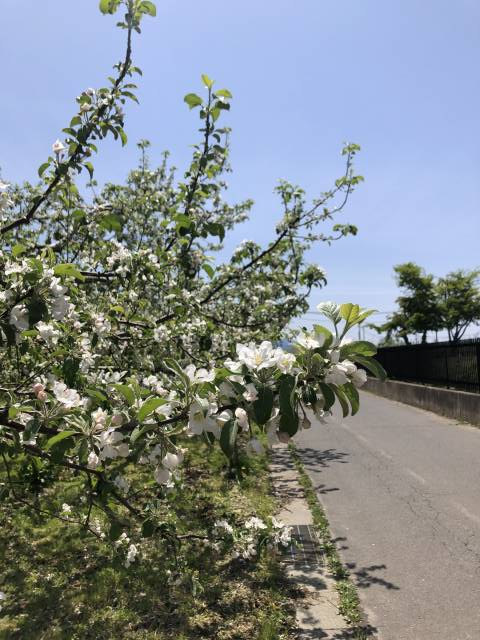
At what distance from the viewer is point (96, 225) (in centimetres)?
441

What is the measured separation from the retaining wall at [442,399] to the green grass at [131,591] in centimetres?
556

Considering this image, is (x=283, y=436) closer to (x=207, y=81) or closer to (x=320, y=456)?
(x=207, y=81)

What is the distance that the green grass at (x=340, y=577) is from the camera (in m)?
3.35

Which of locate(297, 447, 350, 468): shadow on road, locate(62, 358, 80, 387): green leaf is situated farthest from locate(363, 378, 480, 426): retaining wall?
locate(62, 358, 80, 387): green leaf

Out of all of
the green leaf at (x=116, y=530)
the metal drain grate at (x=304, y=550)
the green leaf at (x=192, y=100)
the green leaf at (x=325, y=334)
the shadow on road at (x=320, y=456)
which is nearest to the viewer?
the green leaf at (x=325, y=334)

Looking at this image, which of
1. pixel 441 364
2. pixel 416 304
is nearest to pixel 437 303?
pixel 416 304

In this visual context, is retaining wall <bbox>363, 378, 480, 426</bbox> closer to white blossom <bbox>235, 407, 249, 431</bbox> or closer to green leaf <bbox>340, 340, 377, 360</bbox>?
green leaf <bbox>340, 340, 377, 360</bbox>

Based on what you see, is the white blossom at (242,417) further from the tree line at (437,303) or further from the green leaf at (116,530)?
the tree line at (437,303)

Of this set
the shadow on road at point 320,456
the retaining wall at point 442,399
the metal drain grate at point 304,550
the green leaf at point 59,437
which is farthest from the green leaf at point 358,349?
the retaining wall at point 442,399

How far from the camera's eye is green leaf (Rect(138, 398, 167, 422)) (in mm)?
1765

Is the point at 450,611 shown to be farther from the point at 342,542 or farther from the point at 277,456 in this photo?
the point at 277,456

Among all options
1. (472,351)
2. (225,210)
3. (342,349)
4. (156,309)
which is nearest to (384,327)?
(472,351)

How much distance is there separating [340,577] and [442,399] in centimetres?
1009

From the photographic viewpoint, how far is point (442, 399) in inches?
519
